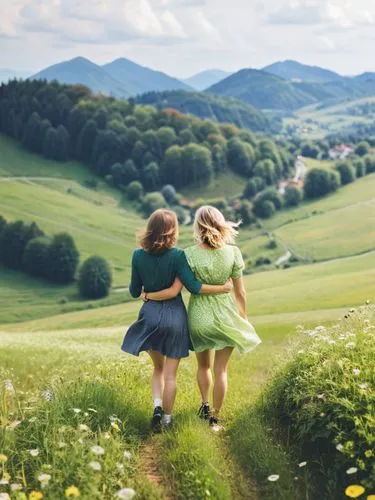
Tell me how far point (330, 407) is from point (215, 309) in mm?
2805

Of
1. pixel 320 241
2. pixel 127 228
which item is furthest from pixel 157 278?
pixel 127 228

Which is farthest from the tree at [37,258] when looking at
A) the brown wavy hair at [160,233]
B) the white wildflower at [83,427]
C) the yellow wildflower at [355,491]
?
the yellow wildflower at [355,491]

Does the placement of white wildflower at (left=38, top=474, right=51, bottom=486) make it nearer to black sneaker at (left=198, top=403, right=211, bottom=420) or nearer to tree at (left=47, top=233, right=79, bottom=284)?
black sneaker at (left=198, top=403, right=211, bottom=420)

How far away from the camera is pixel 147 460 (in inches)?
346

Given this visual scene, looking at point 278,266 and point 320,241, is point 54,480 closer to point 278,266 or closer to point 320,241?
point 278,266

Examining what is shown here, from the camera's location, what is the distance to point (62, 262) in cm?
15100

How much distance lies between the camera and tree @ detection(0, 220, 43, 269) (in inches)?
6156

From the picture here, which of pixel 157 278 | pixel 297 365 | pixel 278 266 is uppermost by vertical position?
pixel 157 278

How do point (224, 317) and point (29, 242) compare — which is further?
point (29, 242)

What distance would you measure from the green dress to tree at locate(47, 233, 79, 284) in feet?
469

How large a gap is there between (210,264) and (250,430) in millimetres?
2672

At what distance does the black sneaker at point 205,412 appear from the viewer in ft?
34.1

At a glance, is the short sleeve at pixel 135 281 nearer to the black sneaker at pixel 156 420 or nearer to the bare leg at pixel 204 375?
the bare leg at pixel 204 375

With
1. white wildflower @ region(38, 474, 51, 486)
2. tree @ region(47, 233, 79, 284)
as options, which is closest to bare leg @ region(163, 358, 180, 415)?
white wildflower @ region(38, 474, 51, 486)
